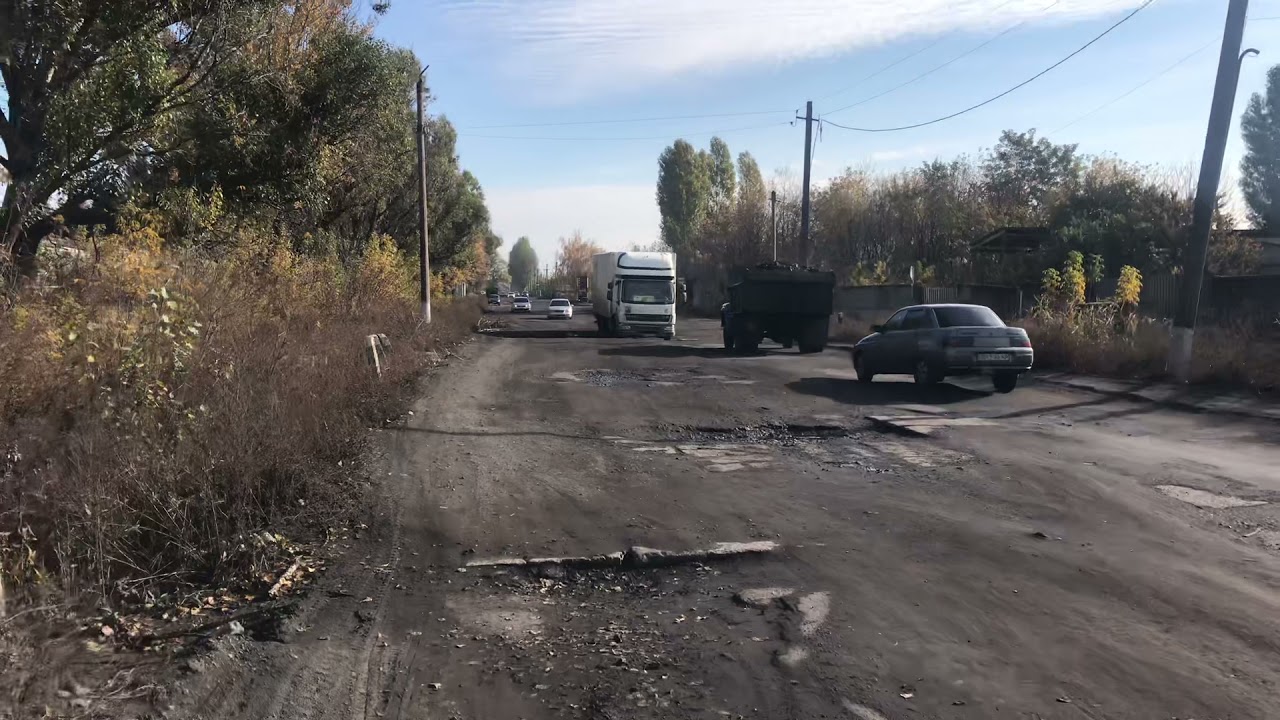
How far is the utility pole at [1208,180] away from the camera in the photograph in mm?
15359

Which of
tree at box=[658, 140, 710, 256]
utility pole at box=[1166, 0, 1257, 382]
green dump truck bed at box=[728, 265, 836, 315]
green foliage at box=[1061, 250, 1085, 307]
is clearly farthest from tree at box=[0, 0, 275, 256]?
tree at box=[658, 140, 710, 256]

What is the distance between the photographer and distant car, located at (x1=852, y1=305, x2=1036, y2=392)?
15.2 metres

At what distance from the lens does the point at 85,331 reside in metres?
6.88

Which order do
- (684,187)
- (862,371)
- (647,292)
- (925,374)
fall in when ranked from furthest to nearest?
(684,187) → (647,292) → (862,371) → (925,374)

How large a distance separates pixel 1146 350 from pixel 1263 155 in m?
57.1

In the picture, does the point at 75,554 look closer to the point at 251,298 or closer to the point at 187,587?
the point at 187,587

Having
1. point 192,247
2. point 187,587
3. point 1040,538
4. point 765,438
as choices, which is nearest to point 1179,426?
point 765,438

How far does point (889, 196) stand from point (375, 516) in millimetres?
57247

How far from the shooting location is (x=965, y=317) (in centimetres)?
1588

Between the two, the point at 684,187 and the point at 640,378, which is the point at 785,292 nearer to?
the point at 640,378

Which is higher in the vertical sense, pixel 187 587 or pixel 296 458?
pixel 296 458

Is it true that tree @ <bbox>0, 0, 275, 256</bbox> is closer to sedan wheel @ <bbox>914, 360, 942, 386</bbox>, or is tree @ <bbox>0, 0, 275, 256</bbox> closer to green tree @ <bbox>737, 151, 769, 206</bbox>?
sedan wheel @ <bbox>914, 360, 942, 386</bbox>

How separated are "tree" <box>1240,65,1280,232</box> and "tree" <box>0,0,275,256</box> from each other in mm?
66779

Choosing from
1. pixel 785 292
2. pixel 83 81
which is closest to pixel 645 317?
pixel 785 292
